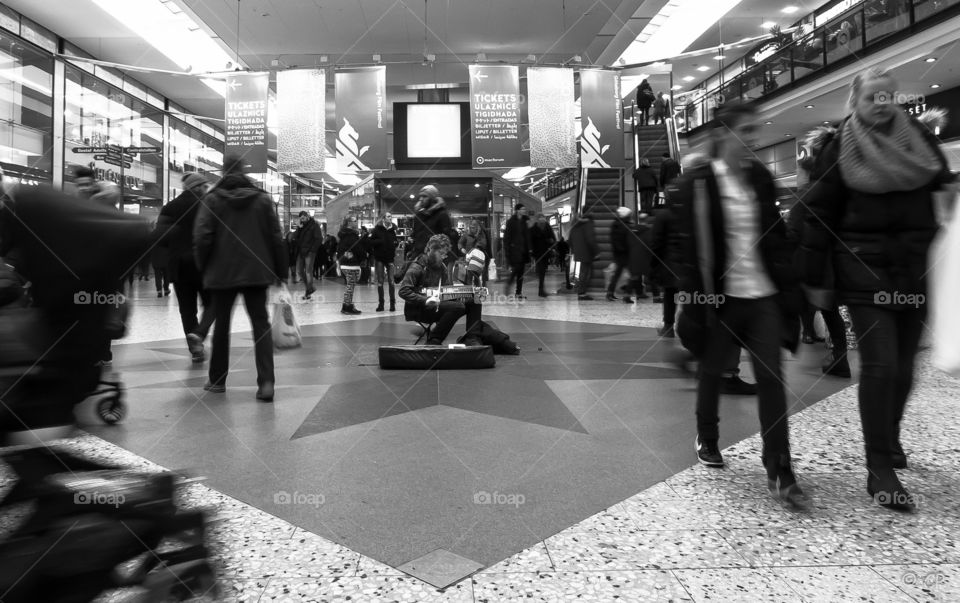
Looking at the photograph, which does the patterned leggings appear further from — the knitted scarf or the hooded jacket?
the knitted scarf

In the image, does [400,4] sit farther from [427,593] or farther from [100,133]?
[427,593]

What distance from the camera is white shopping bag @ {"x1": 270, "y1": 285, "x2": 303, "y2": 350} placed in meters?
4.33

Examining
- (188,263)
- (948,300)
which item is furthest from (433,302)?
(948,300)

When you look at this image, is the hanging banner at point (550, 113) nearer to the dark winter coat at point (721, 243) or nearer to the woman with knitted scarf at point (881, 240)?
the dark winter coat at point (721, 243)

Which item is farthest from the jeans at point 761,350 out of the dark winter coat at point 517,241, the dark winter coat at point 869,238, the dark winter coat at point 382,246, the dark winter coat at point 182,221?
the dark winter coat at point 517,241

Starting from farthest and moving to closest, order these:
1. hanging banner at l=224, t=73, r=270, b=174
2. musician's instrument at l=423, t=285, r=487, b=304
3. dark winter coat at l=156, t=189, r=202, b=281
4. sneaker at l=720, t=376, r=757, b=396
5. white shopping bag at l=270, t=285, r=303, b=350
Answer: hanging banner at l=224, t=73, r=270, b=174 < musician's instrument at l=423, t=285, r=487, b=304 < dark winter coat at l=156, t=189, r=202, b=281 < sneaker at l=720, t=376, r=757, b=396 < white shopping bag at l=270, t=285, r=303, b=350

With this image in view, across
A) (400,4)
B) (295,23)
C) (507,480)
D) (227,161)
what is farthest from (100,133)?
(507,480)

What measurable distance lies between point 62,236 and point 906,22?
47.0 feet

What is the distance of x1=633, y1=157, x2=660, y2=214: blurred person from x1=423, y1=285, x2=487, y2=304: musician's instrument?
9.13 metres

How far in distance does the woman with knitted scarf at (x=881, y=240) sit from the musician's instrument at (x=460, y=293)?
3.59 m

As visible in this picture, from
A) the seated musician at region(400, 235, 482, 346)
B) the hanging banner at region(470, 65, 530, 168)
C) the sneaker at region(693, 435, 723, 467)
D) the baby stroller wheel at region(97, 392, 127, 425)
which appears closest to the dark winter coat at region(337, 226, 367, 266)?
the hanging banner at region(470, 65, 530, 168)

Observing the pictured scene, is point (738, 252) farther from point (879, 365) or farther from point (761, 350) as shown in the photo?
point (879, 365)

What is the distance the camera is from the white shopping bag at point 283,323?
14.2 ft

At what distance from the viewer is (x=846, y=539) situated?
7.07ft
